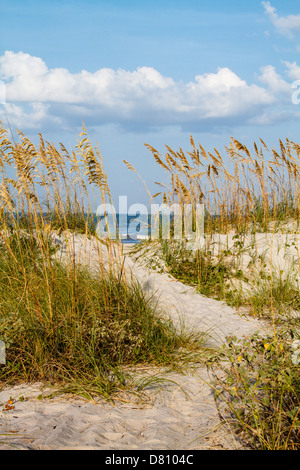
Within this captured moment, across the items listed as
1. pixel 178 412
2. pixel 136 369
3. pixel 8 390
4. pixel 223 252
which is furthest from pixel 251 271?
pixel 8 390

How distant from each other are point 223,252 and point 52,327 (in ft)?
13.7

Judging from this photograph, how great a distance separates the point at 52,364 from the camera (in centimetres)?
378

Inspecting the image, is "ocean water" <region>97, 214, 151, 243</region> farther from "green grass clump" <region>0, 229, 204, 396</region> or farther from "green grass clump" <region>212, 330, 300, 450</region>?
"green grass clump" <region>212, 330, 300, 450</region>

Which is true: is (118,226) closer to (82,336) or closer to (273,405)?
(82,336)

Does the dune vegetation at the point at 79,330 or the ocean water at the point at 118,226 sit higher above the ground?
the ocean water at the point at 118,226

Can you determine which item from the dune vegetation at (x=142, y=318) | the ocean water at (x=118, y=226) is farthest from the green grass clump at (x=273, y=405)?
the ocean water at (x=118, y=226)

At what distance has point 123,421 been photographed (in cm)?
319

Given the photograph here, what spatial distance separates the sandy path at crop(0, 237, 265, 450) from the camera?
9.50 ft

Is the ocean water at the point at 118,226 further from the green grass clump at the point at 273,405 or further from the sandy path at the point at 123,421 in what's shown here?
the green grass clump at the point at 273,405

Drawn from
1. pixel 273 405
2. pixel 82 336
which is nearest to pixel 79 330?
pixel 82 336

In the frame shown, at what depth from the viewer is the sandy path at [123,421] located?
9.50 ft
